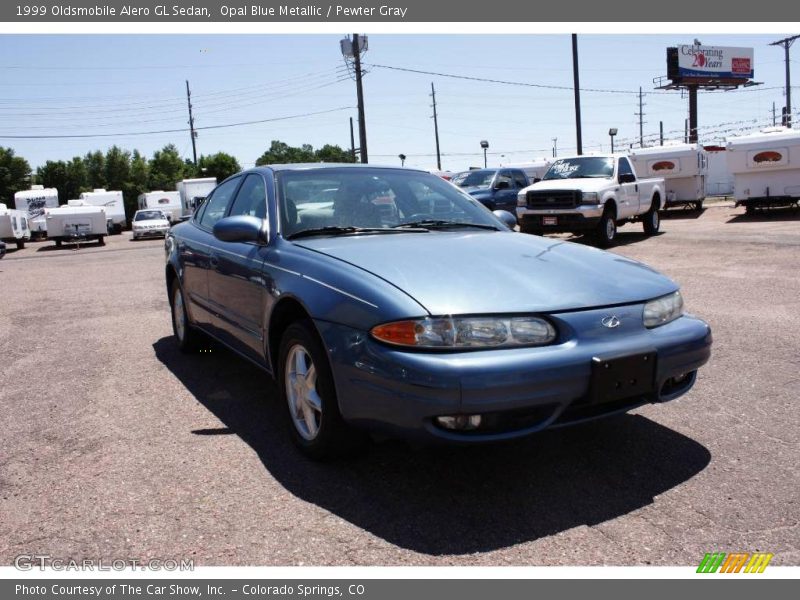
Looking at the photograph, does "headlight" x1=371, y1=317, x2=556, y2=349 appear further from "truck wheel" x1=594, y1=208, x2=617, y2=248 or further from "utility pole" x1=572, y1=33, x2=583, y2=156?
"utility pole" x1=572, y1=33, x2=583, y2=156

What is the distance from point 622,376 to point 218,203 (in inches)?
140

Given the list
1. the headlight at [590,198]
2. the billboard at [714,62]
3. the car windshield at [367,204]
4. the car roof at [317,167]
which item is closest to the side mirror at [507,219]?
the car windshield at [367,204]

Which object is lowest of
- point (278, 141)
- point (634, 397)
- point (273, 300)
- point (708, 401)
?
point (708, 401)

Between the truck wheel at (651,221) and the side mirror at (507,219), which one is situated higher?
the side mirror at (507,219)

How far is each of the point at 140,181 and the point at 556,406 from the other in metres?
83.5

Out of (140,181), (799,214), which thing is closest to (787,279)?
(799,214)

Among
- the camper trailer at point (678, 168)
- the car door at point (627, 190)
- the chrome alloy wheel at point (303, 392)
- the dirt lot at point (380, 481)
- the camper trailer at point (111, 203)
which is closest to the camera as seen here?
the dirt lot at point (380, 481)

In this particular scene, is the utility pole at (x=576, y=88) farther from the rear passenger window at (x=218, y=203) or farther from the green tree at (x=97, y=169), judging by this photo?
the green tree at (x=97, y=169)

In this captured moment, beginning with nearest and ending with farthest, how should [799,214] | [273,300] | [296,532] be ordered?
[296,532] → [273,300] → [799,214]

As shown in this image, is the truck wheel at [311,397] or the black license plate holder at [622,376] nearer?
the black license plate holder at [622,376]

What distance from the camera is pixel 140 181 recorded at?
79875mm

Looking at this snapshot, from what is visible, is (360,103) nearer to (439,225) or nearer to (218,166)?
(439,225)

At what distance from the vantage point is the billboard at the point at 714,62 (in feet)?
172

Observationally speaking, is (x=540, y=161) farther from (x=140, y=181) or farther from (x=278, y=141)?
(x=278, y=141)
